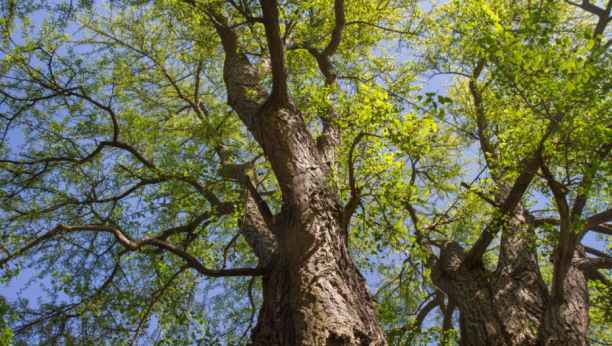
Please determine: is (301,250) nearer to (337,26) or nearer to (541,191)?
(541,191)

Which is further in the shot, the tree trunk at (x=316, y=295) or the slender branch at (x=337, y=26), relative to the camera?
the slender branch at (x=337, y=26)

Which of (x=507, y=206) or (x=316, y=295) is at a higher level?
(x=507, y=206)

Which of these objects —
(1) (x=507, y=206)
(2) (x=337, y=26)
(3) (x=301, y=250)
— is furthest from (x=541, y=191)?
(2) (x=337, y=26)

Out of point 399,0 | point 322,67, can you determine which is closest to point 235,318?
point 322,67

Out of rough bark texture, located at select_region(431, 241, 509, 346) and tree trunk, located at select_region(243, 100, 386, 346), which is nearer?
tree trunk, located at select_region(243, 100, 386, 346)

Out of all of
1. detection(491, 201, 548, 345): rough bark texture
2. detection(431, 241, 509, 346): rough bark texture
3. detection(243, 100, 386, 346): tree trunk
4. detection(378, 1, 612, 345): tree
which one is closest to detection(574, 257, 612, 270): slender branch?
detection(378, 1, 612, 345): tree

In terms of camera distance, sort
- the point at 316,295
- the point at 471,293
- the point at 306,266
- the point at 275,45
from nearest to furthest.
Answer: the point at 316,295, the point at 306,266, the point at 275,45, the point at 471,293

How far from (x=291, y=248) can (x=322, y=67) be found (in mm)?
4640

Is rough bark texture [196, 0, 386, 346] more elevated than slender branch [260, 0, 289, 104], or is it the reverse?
slender branch [260, 0, 289, 104]

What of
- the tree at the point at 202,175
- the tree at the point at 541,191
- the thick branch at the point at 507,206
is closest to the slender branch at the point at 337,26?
the tree at the point at 202,175

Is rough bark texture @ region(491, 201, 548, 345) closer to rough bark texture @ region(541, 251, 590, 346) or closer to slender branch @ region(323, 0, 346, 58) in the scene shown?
rough bark texture @ region(541, 251, 590, 346)

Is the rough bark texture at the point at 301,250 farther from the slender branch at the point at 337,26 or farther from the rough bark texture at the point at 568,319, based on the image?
the slender branch at the point at 337,26

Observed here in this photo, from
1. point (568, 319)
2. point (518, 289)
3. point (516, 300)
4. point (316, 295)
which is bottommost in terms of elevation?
point (568, 319)

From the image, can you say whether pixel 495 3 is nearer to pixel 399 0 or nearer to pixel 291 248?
pixel 399 0
